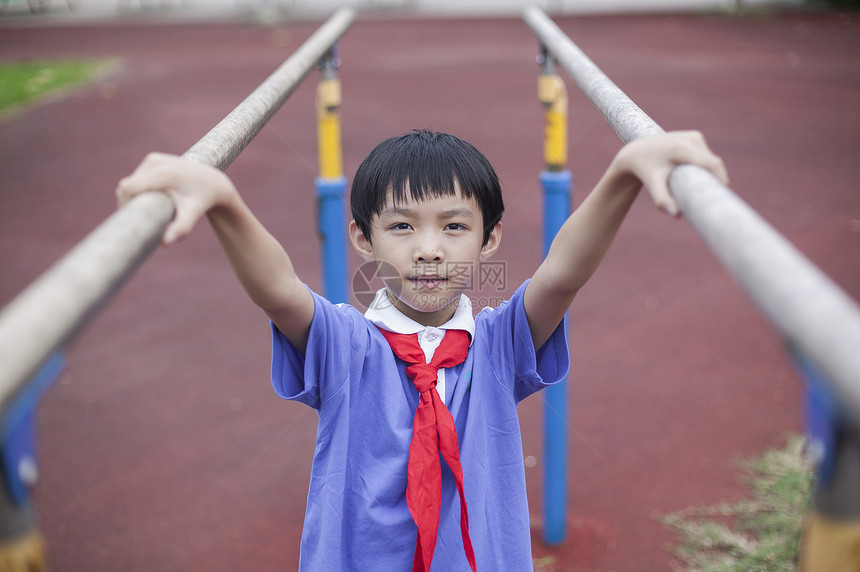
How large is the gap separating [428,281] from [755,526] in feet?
5.56

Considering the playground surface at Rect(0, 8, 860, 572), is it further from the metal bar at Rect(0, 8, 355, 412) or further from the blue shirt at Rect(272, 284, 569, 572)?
the blue shirt at Rect(272, 284, 569, 572)

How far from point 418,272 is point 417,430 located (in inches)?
8.4

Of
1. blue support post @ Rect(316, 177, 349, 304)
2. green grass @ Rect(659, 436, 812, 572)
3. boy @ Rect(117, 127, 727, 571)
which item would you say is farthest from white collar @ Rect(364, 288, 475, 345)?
green grass @ Rect(659, 436, 812, 572)

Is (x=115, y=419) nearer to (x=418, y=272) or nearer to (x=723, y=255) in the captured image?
(x=418, y=272)

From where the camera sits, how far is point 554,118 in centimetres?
205

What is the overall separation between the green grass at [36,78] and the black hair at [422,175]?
7.52 meters

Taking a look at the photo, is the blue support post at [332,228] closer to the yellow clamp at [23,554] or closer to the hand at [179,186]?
the hand at [179,186]

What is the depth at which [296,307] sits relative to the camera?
1052 millimetres

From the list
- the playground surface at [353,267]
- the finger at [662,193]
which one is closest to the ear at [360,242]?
the finger at [662,193]

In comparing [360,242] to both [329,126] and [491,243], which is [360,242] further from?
[329,126]

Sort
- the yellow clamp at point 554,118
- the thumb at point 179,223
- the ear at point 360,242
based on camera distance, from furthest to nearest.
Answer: the yellow clamp at point 554,118
the ear at point 360,242
the thumb at point 179,223

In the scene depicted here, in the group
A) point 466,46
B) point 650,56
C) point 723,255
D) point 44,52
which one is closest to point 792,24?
point 650,56

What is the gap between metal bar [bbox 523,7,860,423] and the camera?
0.44 meters

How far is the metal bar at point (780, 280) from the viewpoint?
0.44 m
